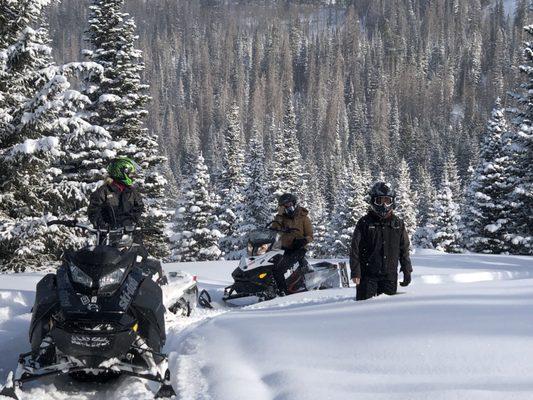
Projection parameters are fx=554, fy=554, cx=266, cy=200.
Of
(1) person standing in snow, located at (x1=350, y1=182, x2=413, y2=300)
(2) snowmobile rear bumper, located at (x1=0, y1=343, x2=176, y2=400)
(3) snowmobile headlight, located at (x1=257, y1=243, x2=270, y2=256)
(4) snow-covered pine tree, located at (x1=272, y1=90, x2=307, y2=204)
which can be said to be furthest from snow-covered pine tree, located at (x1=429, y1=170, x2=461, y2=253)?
(2) snowmobile rear bumper, located at (x1=0, y1=343, x2=176, y2=400)

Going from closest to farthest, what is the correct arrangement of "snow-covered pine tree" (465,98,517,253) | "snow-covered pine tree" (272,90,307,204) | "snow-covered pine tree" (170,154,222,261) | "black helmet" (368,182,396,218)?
"black helmet" (368,182,396,218) → "snow-covered pine tree" (465,98,517,253) → "snow-covered pine tree" (170,154,222,261) → "snow-covered pine tree" (272,90,307,204)

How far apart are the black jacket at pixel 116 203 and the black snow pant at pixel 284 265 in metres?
3.16

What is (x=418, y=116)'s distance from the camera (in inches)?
5896

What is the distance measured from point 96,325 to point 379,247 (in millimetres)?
3550

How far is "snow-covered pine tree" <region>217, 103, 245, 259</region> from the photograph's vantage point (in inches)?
1369

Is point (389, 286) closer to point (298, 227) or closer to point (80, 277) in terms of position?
point (298, 227)

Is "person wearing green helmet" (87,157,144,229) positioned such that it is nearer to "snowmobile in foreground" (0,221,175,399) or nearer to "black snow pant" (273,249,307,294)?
"snowmobile in foreground" (0,221,175,399)

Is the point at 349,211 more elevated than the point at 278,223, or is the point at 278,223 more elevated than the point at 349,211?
the point at 278,223

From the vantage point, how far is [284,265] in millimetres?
9086

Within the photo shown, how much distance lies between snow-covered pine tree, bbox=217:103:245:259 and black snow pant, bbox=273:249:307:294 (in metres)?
22.1

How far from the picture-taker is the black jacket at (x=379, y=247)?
6.50 m

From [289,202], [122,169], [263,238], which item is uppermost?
[122,169]

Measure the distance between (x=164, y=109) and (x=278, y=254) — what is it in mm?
173478

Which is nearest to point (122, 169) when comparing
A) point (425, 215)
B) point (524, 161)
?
point (524, 161)
